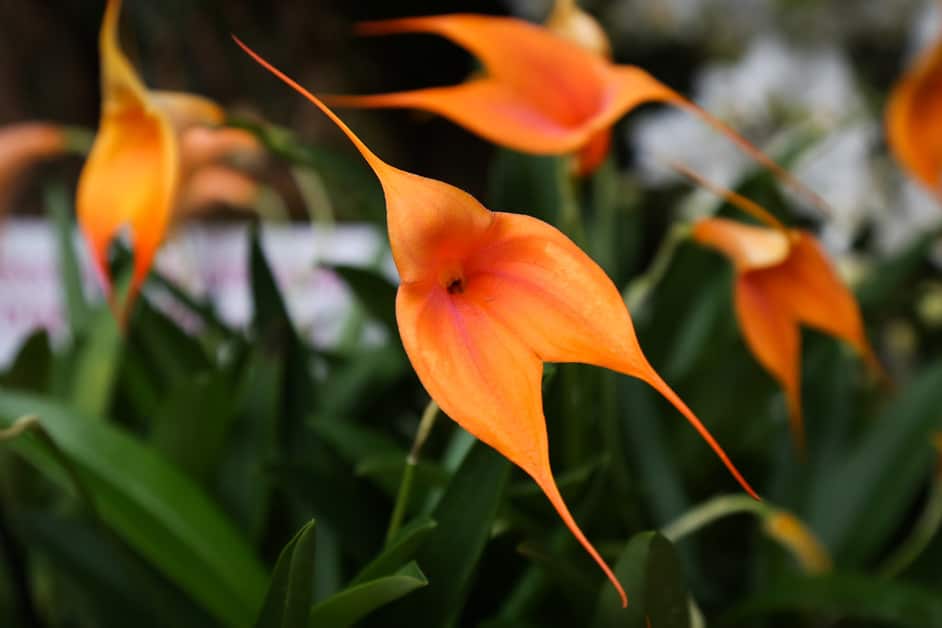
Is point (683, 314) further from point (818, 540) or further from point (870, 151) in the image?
point (870, 151)

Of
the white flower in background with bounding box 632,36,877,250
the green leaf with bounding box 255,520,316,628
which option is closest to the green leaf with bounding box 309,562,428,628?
the green leaf with bounding box 255,520,316,628

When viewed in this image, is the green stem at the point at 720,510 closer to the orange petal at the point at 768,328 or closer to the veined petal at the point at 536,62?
the orange petal at the point at 768,328

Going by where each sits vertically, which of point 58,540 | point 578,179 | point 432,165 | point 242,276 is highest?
point 578,179

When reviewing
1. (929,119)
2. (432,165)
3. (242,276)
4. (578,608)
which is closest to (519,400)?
(578,608)

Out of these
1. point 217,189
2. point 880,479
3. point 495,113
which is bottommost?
point 880,479

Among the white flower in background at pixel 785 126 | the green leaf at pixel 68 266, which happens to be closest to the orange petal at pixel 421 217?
the green leaf at pixel 68 266

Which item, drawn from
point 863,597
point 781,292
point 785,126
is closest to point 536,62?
point 781,292

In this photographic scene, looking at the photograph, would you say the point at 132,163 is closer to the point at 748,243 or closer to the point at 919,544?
the point at 748,243
